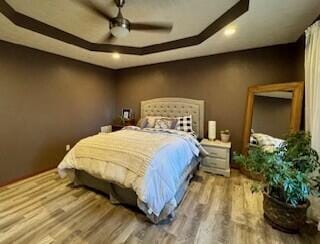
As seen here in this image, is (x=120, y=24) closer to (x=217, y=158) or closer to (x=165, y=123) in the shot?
(x=165, y=123)

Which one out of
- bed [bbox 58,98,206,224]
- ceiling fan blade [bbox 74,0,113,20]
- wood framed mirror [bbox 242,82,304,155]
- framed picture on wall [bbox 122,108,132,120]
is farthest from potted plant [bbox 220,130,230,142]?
ceiling fan blade [bbox 74,0,113,20]

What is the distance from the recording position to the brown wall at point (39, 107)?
3.14 meters

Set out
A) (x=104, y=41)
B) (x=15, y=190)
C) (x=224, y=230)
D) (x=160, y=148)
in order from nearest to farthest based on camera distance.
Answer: (x=224, y=230) → (x=160, y=148) → (x=15, y=190) → (x=104, y=41)

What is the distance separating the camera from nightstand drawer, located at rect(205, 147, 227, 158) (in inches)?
139

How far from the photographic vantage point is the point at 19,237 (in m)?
1.93

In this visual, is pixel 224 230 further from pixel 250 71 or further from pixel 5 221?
pixel 250 71

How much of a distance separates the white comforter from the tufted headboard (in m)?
1.06

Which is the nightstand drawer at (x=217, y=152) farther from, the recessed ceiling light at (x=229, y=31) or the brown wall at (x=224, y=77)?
the recessed ceiling light at (x=229, y=31)

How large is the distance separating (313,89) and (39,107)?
14.3ft

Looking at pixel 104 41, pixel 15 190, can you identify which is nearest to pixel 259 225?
pixel 15 190

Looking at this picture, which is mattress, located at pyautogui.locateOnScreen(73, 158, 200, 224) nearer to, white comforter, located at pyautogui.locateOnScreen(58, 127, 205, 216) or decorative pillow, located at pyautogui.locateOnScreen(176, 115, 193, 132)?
white comforter, located at pyautogui.locateOnScreen(58, 127, 205, 216)

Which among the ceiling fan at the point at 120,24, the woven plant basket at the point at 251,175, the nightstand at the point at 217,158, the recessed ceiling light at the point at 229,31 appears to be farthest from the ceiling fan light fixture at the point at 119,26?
the woven plant basket at the point at 251,175

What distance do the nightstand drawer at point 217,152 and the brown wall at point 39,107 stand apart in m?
2.99

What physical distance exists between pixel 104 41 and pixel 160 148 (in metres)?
2.38
